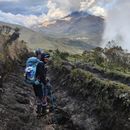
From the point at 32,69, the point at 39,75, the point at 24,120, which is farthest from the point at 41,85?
the point at 24,120

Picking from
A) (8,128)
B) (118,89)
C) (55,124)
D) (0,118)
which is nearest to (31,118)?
(55,124)

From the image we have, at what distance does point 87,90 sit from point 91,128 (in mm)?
13626

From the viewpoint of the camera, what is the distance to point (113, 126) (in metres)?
29.0

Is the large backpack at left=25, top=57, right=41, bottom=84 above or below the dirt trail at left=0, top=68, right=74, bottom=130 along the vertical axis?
above

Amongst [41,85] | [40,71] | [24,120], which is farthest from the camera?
[41,85]

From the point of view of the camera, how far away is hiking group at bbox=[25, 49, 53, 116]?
28391 millimetres

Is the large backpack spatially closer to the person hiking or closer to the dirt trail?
A: the person hiking

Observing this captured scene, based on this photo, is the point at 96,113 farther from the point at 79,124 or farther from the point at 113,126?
the point at 113,126

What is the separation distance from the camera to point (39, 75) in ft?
93.7

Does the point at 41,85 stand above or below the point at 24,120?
above

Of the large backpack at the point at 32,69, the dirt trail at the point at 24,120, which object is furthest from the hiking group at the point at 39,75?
the dirt trail at the point at 24,120

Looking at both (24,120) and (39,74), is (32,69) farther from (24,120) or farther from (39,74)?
(24,120)

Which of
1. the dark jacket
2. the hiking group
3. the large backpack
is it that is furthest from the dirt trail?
the dark jacket

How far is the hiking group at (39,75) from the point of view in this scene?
28391mm
